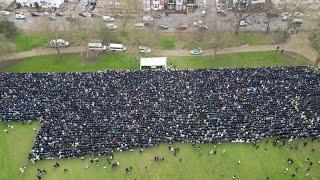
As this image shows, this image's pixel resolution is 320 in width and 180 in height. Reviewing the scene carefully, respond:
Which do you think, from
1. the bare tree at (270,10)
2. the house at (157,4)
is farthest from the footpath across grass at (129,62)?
the house at (157,4)

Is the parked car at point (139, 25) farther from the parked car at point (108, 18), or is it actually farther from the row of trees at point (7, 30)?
the row of trees at point (7, 30)

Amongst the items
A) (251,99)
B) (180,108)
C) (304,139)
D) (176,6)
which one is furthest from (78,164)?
(176,6)

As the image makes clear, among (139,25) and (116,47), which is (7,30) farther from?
(139,25)

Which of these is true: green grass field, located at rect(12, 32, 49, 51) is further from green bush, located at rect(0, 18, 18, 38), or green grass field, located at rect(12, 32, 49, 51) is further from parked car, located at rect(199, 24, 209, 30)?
parked car, located at rect(199, 24, 209, 30)

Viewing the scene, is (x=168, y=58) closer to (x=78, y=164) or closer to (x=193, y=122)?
(x=193, y=122)

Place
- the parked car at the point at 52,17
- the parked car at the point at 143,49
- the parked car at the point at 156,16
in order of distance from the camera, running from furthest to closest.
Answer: the parked car at the point at 156,16
the parked car at the point at 52,17
the parked car at the point at 143,49

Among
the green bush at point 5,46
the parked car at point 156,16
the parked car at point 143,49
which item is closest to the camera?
the green bush at point 5,46

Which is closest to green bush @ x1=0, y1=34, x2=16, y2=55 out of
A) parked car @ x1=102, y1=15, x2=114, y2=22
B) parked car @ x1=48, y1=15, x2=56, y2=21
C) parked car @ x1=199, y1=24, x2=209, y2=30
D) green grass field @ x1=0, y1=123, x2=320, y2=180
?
parked car @ x1=48, y1=15, x2=56, y2=21
